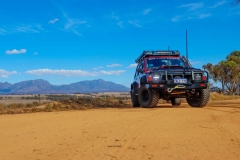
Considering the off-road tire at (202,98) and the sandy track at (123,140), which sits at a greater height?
the off-road tire at (202,98)

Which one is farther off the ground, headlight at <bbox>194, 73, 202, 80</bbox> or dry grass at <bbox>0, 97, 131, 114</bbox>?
headlight at <bbox>194, 73, 202, 80</bbox>

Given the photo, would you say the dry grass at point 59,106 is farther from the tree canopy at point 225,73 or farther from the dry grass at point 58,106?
the tree canopy at point 225,73

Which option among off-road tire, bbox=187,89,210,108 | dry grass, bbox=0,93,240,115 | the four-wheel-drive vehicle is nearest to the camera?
the four-wheel-drive vehicle

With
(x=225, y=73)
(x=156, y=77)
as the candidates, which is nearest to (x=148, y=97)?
(x=156, y=77)

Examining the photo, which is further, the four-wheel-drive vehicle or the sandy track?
the four-wheel-drive vehicle

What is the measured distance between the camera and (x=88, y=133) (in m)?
5.04

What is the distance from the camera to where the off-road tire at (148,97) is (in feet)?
32.0

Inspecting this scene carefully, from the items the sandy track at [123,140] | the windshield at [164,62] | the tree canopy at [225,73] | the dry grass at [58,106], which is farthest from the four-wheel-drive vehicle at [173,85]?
the tree canopy at [225,73]

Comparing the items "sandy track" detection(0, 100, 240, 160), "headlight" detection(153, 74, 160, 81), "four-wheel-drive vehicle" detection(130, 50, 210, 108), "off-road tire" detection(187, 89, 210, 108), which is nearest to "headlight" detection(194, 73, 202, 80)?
"four-wheel-drive vehicle" detection(130, 50, 210, 108)

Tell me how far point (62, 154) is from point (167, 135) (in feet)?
6.22

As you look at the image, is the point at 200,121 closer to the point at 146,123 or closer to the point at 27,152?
the point at 146,123

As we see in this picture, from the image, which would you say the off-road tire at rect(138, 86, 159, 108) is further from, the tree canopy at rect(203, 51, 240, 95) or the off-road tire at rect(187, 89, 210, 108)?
the tree canopy at rect(203, 51, 240, 95)

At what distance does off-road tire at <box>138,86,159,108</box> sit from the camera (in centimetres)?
977

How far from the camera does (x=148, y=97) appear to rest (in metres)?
10.5
